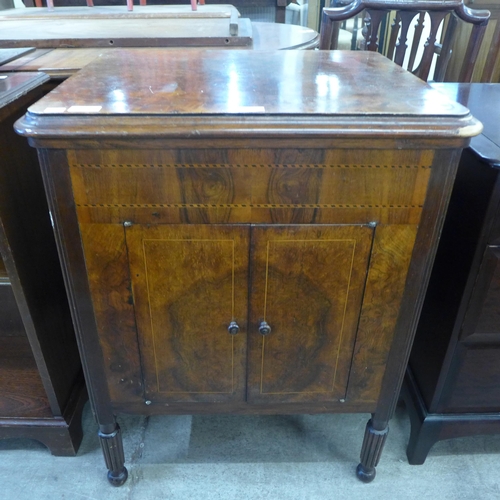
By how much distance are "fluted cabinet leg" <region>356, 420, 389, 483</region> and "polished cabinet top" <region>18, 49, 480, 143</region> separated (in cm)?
64

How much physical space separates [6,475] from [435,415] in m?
0.98

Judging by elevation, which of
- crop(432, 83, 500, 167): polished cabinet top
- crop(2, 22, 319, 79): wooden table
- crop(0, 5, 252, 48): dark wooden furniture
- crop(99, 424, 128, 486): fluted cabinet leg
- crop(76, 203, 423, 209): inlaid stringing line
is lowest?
crop(99, 424, 128, 486): fluted cabinet leg

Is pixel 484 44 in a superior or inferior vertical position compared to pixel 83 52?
inferior

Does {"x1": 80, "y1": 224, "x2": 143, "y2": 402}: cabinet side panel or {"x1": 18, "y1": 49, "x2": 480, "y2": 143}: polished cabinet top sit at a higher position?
{"x1": 18, "y1": 49, "x2": 480, "y2": 143}: polished cabinet top

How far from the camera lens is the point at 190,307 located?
80 cm

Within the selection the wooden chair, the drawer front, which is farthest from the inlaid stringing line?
the wooden chair

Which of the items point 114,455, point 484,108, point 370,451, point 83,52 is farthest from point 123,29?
point 370,451

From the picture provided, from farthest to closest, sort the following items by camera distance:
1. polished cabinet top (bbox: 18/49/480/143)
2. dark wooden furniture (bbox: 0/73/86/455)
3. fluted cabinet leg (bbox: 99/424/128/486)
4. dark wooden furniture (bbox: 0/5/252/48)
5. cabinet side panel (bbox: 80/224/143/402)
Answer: dark wooden furniture (bbox: 0/5/252/48) → fluted cabinet leg (bbox: 99/424/128/486) → dark wooden furniture (bbox: 0/73/86/455) → cabinet side panel (bbox: 80/224/143/402) → polished cabinet top (bbox: 18/49/480/143)

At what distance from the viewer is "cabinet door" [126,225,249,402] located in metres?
0.72

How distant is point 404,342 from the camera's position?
84 cm

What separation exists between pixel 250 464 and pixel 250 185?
2.41 ft

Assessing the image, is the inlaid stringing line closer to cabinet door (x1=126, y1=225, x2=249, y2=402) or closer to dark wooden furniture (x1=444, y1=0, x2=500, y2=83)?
cabinet door (x1=126, y1=225, x2=249, y2=402)

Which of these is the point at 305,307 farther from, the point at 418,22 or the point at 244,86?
the point at 418,22

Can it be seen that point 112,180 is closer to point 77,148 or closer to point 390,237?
point 77,148
